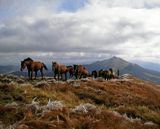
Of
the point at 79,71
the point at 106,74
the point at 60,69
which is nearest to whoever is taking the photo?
the point at 60,69

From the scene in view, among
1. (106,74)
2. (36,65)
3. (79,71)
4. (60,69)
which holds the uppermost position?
(36,65)

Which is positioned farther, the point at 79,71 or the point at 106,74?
the point at 106,74

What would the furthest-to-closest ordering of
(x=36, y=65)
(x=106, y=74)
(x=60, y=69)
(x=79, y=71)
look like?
(x=106, y=74) → (x=79, y=71) → (x=60, y=69) → (x=36, y=65)

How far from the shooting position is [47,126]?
1384cm

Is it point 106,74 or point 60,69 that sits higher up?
point 60,69

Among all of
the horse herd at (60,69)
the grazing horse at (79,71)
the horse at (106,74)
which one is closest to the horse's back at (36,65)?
the horse herd at (60,69)

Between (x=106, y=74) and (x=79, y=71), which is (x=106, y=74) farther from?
(x=79, y=71)

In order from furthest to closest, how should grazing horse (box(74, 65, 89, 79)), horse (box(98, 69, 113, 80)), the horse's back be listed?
1. horse (box(98, 69, 113, 80))
2. grazing horse (box(74, 65, 89, 79))
3. the horse's back

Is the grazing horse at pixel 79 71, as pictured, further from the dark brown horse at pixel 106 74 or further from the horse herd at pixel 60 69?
the dark brown horse at pixel 106 74

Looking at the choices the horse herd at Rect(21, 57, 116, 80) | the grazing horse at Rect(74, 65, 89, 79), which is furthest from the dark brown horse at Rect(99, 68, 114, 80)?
the grazing horse at Rect(74, 65, 89, 79)

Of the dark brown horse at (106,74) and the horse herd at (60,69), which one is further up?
the horse herd at (60,69)

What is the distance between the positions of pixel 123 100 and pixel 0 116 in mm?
20240

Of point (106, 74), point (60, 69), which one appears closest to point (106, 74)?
point (106, 74)

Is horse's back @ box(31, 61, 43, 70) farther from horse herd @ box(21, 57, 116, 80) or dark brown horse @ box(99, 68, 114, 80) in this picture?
dark brown horse @ box(99, 68, 114, 80)
